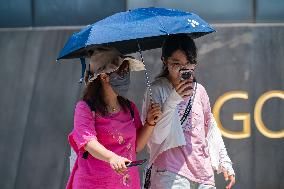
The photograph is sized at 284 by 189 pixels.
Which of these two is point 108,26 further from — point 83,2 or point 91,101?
point 83,2

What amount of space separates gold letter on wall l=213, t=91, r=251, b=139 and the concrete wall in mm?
46

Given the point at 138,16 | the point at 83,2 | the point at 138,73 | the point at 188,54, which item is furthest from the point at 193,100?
the point at 83,2

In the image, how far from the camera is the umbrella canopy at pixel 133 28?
124 inches

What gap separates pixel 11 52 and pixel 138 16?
Result: 3.74 meters

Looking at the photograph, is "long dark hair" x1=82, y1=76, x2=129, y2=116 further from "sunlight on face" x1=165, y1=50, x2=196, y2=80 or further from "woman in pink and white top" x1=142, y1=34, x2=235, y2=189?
"sunlight on face" x1=165, y1=50, x2=196, y2=80

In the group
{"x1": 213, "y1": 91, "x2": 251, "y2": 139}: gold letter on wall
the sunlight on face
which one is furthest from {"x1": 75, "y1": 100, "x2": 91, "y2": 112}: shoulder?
{"x1": 213, "y1": 91, "x2": 251, "y2": 139}: gold letter on wall

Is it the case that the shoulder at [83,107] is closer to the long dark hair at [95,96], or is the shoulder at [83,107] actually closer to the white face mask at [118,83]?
the long dark hair at [95,96]

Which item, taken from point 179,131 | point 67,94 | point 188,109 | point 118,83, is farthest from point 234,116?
point 118,83

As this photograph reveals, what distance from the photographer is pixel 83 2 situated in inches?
263

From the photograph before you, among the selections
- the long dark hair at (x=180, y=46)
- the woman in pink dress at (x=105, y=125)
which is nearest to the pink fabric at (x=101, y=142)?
the woman in pink dress at (x=105, y=125)

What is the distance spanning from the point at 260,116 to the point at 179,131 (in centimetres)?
314

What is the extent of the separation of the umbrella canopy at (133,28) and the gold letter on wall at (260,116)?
10.4 feet

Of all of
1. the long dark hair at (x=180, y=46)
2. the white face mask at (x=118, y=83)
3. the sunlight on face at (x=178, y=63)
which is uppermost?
the long dark hair at (x=180, y=46)

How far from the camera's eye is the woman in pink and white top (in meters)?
3.47
